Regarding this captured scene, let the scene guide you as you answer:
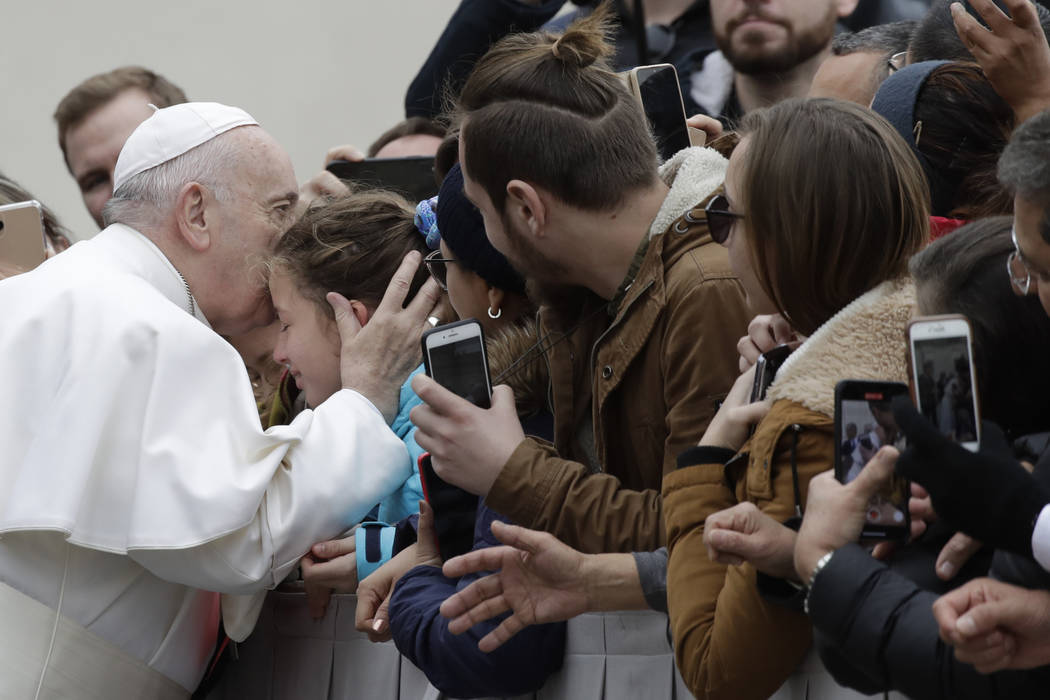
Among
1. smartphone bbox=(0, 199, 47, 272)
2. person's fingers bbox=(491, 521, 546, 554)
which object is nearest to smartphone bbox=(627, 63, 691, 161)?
person's fingers bbox=(491, 521, 546, 554)

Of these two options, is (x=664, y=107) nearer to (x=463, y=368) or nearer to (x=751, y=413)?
(x=463, y=368)

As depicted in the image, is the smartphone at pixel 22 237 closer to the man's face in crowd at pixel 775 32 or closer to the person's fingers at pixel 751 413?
the man's face in crowd at pixel 775 32

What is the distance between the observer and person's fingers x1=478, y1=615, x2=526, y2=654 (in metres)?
2.82

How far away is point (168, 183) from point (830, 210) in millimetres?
2287

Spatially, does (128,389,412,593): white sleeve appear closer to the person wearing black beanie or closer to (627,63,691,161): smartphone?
the person wearing black beanie

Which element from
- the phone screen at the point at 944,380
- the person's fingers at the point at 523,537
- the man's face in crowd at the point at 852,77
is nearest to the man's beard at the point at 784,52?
the man's face in crowd at the point at 852,77

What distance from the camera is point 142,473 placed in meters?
3.41

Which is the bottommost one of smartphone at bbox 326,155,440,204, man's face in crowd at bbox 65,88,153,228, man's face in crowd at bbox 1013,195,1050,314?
man's face in crowd at bbox 65,88,153,228

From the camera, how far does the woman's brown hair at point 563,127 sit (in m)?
3.19

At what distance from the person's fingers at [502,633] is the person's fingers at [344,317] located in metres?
1.22

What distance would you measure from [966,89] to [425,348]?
4.17 feet

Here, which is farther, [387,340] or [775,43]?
[775,43]

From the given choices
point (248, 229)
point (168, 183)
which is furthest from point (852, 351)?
point (168, 183)

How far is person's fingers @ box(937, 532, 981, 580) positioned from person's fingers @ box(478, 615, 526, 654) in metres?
0.91
